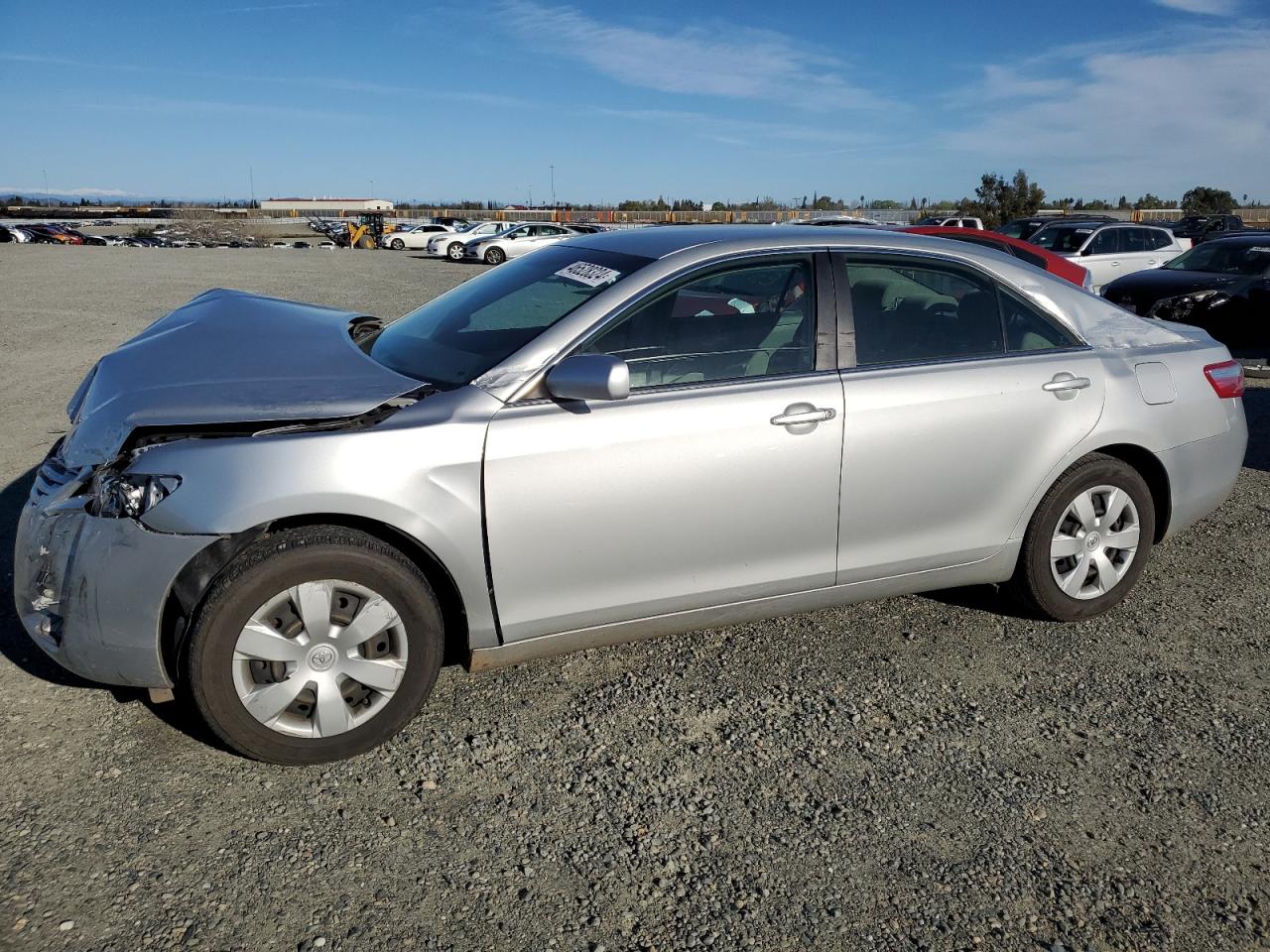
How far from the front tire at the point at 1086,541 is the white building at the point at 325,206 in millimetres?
103093

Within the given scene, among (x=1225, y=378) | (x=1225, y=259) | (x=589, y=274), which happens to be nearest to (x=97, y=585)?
(x=589, y=274)

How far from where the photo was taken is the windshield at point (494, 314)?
3512mm

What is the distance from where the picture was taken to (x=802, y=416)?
140 inches

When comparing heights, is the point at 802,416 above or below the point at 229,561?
above

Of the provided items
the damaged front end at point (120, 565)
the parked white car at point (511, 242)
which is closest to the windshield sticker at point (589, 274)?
the damaged front end at point (120, 565)

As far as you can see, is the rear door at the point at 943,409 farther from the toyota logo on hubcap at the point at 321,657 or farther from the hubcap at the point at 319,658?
the toyota logo on hubcap at the point at 321,657

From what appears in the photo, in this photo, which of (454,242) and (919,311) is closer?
(919,311)

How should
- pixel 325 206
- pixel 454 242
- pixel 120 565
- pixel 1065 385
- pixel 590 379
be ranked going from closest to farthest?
pixel 120 565, pixel 590 379, pixel 1065 385, pixel 454 242, pixel 325 206

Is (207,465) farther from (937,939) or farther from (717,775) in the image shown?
(937,939)

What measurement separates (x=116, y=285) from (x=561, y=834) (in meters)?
19.9

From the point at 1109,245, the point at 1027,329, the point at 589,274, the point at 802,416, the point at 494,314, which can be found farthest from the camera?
the point at 1109,245

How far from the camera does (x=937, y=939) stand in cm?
248

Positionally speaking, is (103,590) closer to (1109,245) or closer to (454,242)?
(1109,245)

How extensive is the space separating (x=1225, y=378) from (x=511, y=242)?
31.5 meters
